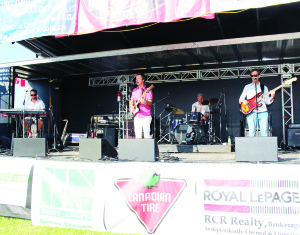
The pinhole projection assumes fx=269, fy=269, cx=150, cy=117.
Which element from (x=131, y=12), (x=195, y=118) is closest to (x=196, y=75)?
(x=195, y=118)

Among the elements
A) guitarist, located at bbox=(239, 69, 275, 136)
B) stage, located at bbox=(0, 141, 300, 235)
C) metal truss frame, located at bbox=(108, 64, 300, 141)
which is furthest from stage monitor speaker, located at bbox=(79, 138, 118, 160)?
metal truss frame, located at bbox=(108, 64, 300, 141)

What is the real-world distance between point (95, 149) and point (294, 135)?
5.65 metres

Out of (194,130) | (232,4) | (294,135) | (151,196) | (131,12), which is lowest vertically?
(151,196)

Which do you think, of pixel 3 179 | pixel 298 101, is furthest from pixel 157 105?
pixel 3 179

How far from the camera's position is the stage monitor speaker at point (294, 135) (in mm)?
7168

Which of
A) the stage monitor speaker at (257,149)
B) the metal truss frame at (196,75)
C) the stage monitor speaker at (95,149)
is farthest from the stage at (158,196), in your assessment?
the metal truss frame at (196,75)

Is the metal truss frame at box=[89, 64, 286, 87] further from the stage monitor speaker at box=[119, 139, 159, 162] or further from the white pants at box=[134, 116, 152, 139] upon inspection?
the stage monitor speaker at box=[119, 139, 159, 162]

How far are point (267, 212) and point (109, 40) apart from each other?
651 cm

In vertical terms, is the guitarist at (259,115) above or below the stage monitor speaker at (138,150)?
above

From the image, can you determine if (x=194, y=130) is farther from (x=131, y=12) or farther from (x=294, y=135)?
(x=131, y=12)

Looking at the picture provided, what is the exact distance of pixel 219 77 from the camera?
895 centimetres

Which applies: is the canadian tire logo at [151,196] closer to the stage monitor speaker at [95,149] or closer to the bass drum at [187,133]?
the stage monitor speaker at [95,149]

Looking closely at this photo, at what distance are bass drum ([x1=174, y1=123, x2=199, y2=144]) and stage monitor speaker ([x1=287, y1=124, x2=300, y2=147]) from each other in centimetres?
246

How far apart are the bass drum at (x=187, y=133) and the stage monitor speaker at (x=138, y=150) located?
384cm
